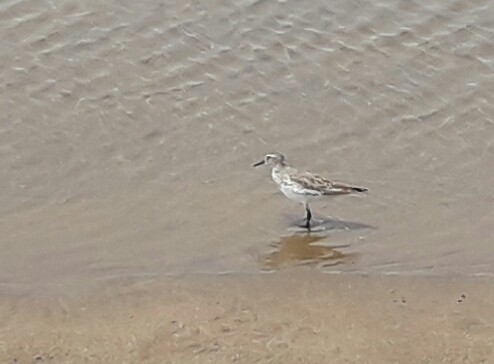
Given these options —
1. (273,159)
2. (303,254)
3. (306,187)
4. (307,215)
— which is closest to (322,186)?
(306,187)

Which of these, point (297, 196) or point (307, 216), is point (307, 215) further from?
point (297, 196)

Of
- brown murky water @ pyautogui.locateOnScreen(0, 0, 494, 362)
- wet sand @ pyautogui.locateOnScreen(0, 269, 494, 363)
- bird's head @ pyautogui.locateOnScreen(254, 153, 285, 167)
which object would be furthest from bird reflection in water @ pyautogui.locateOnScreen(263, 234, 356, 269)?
bird's head @ pyautogui.locateOnScreen(254, 153, 285, 167)

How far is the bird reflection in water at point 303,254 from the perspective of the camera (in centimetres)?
972

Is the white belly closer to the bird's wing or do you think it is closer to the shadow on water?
the bird's wing

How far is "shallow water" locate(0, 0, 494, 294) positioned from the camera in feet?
32.2

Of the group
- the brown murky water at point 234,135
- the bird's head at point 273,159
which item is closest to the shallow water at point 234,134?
the brown murky water at point 234,135

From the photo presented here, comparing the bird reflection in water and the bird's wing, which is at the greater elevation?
the bird's wing

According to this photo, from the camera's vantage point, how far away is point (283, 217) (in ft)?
34.2

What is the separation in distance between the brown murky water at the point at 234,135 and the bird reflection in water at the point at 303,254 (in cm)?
2

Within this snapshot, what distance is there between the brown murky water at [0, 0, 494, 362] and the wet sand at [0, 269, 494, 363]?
27cm

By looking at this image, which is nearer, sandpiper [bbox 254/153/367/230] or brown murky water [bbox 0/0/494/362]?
brown murky water [bbox 0/0/494/362]

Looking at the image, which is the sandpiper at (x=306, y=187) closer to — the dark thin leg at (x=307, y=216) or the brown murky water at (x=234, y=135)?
the dark thin leg at (x=307, y=216)

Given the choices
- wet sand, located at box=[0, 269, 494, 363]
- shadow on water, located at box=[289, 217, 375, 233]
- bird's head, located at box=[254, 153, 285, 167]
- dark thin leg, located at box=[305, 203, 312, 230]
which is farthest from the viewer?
bird's head, located at box=[254, 153, 285, 167]

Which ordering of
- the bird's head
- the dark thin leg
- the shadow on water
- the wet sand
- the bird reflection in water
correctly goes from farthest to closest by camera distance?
the bird's head < the dark thin leg < the shadow on water < the bird reflection in water < the wet sand
